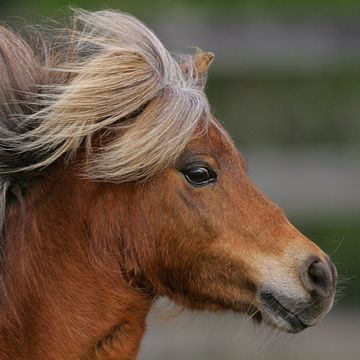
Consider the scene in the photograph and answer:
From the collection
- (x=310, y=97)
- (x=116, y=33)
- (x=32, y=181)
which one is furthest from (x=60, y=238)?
(x=310, y=97)

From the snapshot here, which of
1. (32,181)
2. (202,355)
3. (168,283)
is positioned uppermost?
(32,181)

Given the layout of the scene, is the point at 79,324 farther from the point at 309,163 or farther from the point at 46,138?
the point at 309,163

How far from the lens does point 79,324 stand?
406 cm

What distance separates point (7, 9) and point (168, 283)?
595 centimetres

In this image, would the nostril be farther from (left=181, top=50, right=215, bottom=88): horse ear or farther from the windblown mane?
(left=181, top=50, right=215, bottom=88): horse ear

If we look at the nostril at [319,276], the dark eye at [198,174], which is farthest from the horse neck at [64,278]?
the nostril at [319,276]

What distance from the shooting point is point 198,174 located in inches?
164

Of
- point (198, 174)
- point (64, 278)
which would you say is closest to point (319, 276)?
point (198, 174)

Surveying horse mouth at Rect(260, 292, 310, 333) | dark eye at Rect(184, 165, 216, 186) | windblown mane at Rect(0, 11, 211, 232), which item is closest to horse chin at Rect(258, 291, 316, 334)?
Result: horse mouth at Rect(260, 292, 310, 333)

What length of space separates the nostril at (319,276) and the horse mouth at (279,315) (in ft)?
0.39

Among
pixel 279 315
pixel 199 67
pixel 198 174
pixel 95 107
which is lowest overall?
pixel 279 315

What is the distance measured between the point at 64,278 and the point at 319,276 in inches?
32.4

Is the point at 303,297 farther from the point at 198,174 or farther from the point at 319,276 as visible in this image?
the point at 198,174

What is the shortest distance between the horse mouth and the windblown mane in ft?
1.83
